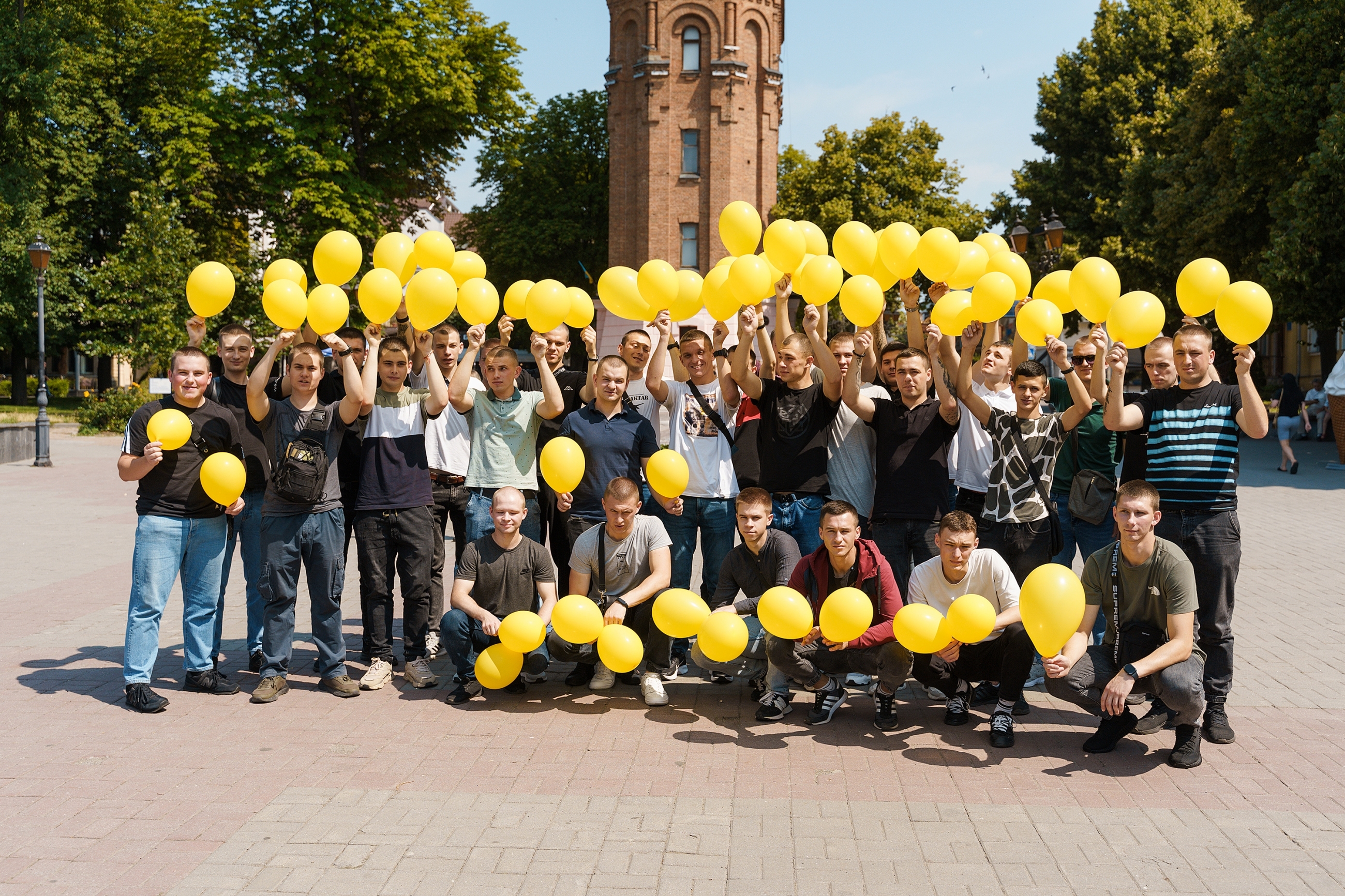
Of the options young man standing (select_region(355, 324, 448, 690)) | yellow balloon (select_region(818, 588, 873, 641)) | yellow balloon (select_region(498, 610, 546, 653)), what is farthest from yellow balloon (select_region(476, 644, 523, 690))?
yellow balloon (select_region(818, 588, 873, 641))

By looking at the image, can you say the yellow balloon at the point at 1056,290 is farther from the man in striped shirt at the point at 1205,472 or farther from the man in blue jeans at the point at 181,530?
the man in blue jeans at the point at 181,530

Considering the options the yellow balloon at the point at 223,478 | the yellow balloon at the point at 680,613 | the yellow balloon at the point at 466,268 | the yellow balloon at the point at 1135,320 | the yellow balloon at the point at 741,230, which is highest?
the yellow balloon at the point at 741,230

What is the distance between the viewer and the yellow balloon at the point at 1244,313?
17.6ft

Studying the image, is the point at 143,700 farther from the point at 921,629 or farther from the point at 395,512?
the point at 921,629

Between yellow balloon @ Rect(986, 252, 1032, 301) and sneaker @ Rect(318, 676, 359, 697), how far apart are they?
4763 millimetres

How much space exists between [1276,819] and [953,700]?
67.9 inches

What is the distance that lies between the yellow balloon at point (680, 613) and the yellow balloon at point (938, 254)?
2.68m

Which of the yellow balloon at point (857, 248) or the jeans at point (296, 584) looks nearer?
the jeans at point (296, 584)

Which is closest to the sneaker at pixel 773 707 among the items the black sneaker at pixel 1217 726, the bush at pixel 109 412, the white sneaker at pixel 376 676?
the black sneaker at pixel 1217 726

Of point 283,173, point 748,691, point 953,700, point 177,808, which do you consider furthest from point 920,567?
point 283,173

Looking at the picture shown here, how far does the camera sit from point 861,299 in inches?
249

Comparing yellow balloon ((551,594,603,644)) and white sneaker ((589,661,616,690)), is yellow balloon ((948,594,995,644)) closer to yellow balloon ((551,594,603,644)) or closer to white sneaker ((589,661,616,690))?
yellow balloon ((551,594,603,644))

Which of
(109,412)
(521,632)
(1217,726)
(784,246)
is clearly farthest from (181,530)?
(109,412)

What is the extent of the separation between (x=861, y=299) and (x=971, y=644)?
2.22 metres
